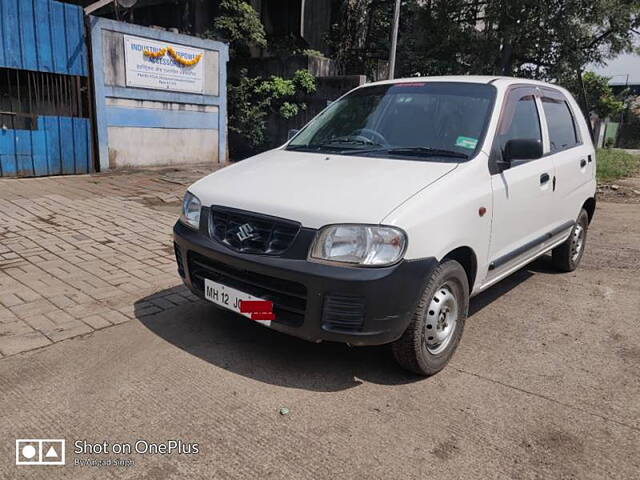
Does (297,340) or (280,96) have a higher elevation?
(280,96)

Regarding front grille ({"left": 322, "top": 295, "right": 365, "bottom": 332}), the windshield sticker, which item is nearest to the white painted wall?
the windshield sticker

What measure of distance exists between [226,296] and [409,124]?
1.86 meters

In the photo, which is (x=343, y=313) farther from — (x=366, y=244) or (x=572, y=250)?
(x=572, y=250)

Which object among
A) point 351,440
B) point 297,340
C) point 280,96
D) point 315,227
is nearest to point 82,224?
point 297,340

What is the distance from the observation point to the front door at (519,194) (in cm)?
364

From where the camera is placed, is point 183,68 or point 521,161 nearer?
point 521,161

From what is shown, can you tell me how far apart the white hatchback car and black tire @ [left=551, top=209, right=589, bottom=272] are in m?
0.89

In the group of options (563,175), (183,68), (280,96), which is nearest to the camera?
(563,175)

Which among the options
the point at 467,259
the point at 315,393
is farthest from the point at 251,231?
the point at 467,259

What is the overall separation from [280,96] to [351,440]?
12522 mm

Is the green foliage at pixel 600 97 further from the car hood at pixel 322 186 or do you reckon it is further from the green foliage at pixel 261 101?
the car hood at pixel 322 186

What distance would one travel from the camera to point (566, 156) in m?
4.74

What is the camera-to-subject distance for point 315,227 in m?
2.83

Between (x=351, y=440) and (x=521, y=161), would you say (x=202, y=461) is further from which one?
(x=521, y=161)
